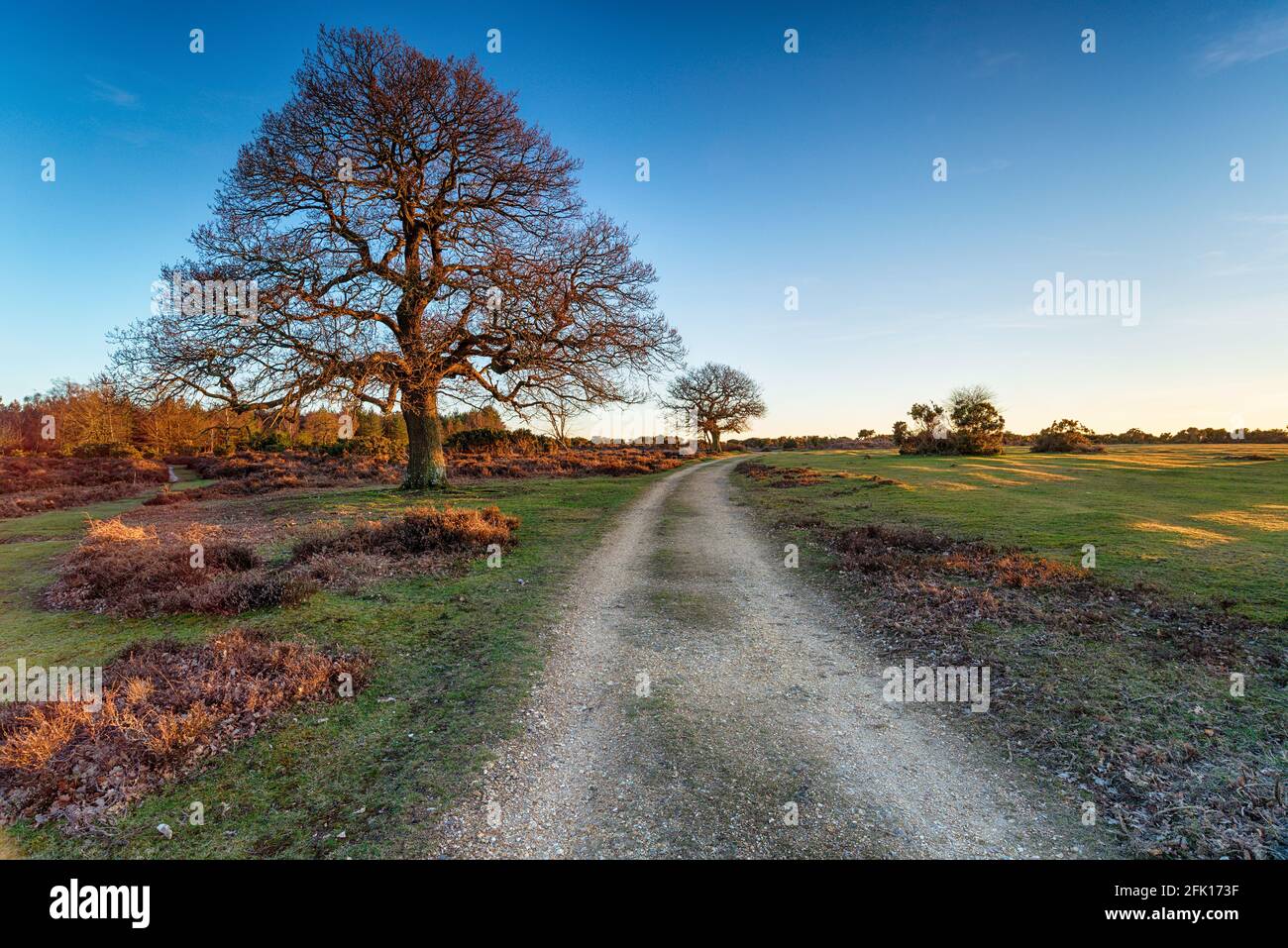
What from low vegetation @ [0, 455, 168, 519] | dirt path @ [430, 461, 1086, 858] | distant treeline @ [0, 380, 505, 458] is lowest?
dirt path @ [430, 461, 1086, 858]

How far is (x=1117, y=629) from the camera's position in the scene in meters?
7.31

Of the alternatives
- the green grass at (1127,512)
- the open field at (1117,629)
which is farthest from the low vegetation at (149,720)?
Result: the green grass at (1127,512)

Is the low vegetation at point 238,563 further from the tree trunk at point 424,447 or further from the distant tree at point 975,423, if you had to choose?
the distant tree at point 975,423

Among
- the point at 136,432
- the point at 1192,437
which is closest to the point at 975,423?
the point at 1192,437

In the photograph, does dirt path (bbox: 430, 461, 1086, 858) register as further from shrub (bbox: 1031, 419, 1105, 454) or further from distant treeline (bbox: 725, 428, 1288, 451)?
distant treeline (bbox: 725, 428, 1288, 451)

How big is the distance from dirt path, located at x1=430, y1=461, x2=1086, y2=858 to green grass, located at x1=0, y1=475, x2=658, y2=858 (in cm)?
52

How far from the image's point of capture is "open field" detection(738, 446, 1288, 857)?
4.35m

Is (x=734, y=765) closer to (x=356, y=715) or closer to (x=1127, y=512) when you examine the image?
(x=356, y=715)

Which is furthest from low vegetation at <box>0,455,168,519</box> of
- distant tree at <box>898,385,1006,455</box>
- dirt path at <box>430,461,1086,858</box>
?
distant tree at <box>898,385,1006,455</box>

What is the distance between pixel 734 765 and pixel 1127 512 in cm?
1657

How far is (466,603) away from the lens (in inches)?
376
